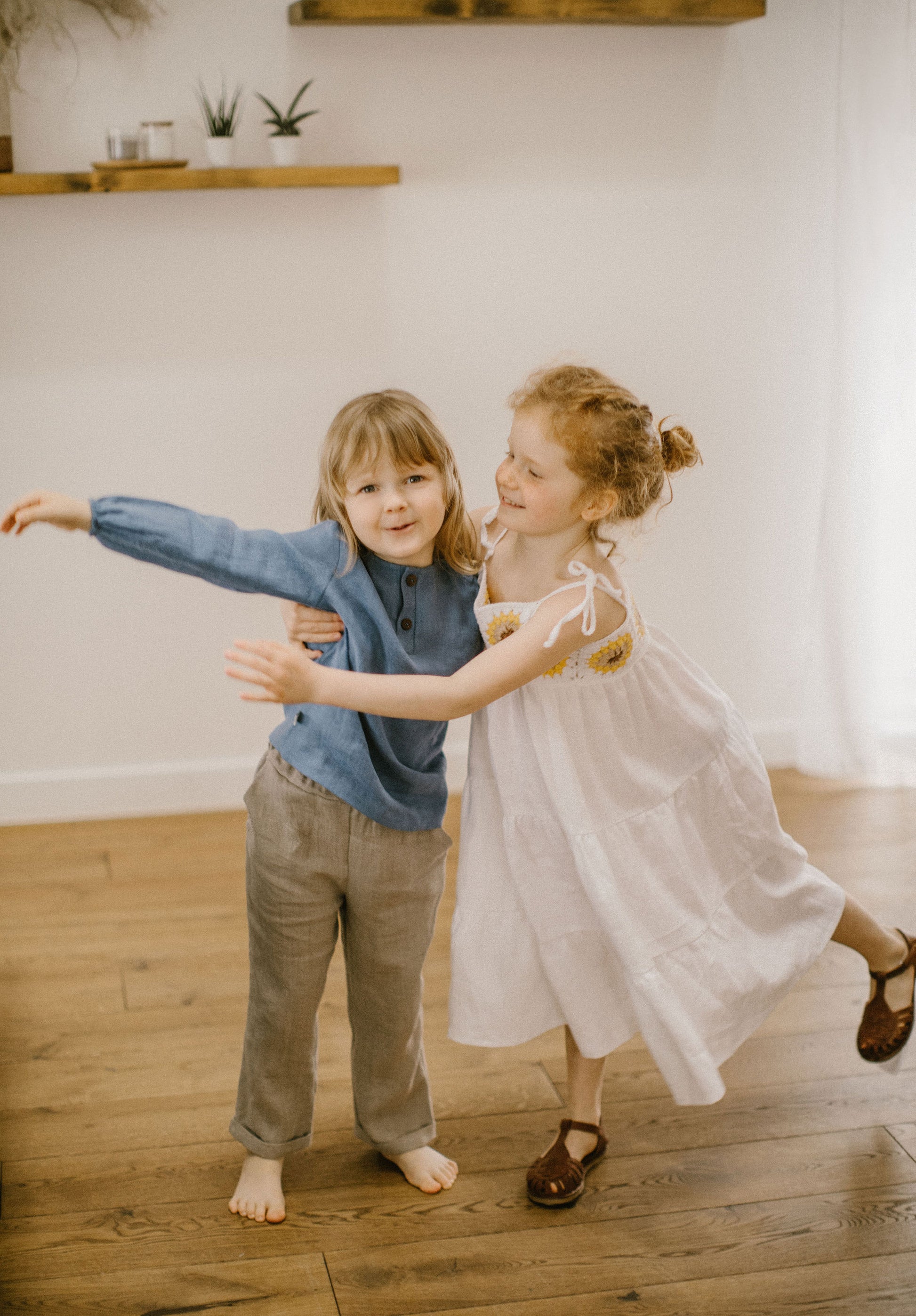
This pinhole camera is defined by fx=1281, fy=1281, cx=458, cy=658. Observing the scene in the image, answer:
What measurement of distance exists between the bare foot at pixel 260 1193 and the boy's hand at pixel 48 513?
34.3 inches

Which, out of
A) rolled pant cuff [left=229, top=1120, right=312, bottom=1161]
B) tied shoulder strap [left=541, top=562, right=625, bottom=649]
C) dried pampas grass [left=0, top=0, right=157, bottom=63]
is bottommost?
rolled pant cuff [left=229, top=1120, right=312, bottom=1161]

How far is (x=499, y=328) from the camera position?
2.97 m

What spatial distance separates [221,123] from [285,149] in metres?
0.14

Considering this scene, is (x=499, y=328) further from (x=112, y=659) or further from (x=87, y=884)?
(x=87, y=884)


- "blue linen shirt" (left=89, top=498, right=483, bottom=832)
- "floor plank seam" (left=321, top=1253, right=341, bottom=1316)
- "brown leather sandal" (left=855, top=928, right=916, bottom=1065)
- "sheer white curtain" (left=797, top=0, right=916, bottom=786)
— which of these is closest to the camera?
"blue linen shirt" (left=89, top=498, right=483, bottom=832)

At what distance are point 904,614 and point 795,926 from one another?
164 centimetres

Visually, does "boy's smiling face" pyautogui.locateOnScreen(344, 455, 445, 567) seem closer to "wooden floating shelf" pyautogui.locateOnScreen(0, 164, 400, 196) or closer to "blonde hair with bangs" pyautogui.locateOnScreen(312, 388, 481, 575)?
"blonde hair with bangs" pyautogui.locateOnScreen(312, 388, 481, 575)

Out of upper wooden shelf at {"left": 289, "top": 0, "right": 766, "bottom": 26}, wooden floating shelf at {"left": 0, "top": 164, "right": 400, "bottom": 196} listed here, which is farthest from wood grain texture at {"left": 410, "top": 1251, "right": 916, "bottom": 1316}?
upper wooden shelf at {"left": 289, "top": 0, "right": 766, "bottom": 26}

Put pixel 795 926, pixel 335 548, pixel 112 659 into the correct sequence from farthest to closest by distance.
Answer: pixel 112 659, pixel 795 926, pixel 335 548

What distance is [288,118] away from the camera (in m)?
2.72

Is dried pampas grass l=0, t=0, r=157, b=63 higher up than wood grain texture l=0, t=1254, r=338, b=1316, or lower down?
higher up

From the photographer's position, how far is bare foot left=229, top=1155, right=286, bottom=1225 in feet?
5.34

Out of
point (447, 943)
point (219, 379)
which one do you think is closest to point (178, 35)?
point (219, 379)

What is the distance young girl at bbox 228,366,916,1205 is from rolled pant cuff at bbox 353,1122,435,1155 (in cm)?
16
